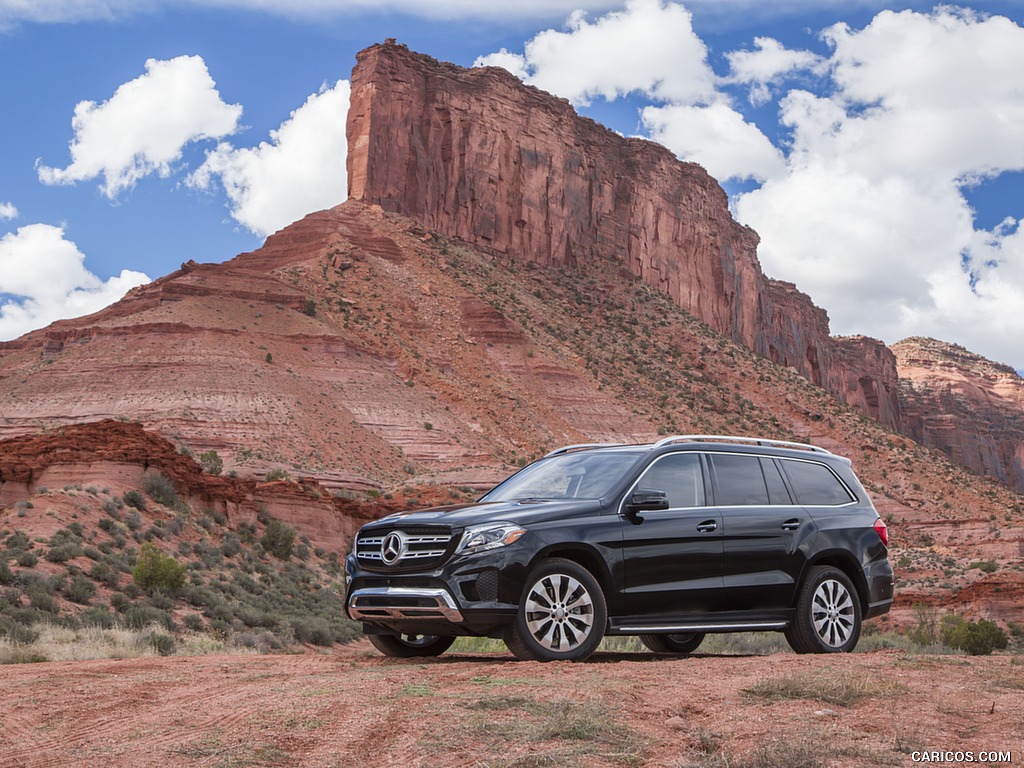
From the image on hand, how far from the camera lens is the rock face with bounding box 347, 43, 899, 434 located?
84500 mm

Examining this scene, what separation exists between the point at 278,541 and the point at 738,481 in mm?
23881

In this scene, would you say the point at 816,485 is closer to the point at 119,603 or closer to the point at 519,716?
the point at 519,716

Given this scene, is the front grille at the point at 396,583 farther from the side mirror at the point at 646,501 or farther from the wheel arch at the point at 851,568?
the wheel arch at the point at 851,568

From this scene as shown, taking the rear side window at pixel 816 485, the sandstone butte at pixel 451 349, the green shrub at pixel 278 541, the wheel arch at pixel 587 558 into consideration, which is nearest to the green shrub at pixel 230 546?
the green shrub at pixel 278 541

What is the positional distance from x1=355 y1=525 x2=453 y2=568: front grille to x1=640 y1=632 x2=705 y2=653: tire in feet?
11.3

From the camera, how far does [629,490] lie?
27.9 ft

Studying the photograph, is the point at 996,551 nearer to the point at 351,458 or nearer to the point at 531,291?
the point at 351,458

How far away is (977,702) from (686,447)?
361 centimetres

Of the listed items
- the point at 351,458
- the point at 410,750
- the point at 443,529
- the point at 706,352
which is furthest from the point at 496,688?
the point at 706,352

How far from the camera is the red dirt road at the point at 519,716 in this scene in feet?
15.5

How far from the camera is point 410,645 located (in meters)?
9.23

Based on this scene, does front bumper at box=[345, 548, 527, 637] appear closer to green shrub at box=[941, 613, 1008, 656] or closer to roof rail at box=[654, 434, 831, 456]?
roof rail at box=[654, 434, 831, 456]

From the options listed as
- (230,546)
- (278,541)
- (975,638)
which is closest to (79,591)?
(230,546)

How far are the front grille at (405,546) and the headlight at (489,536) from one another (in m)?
0.13
